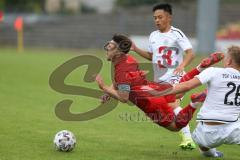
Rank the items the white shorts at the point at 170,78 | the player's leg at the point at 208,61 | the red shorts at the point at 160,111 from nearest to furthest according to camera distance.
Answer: the player's leg at the point at 208,61 → the red shorts at the point at 160,111 → the white shorts at the point at 170,78

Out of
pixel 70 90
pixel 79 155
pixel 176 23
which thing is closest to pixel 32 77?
pixel 70 90

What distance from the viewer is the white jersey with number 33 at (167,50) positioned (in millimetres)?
11383

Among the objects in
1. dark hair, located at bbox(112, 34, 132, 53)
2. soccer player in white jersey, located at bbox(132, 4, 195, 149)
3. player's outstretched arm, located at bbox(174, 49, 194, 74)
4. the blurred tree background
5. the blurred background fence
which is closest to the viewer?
dark hair, located at bbox(112, 34, 132, 53)

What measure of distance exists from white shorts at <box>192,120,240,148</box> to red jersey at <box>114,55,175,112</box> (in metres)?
1.21

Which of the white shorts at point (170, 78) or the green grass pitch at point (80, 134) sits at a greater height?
the white shorts at point (170, 78)

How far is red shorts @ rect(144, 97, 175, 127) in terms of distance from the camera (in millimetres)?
9828

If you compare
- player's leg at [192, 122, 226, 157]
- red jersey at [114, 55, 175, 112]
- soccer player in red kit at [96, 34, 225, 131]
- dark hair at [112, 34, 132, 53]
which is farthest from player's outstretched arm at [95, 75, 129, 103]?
player's leg at [192, 122, 226, 157]

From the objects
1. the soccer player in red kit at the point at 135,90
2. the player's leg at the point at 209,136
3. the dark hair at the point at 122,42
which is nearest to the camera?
the player's leg at the point at 209,136

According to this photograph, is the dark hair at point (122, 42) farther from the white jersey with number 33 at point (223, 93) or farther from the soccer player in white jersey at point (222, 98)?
the white jersey with number 33 at point (223, 93)

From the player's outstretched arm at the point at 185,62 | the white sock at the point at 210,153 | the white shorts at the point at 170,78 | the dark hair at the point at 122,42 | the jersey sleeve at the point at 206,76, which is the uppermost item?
the dark hair at the point at 122,42

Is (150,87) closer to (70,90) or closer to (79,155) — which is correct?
(79,155)

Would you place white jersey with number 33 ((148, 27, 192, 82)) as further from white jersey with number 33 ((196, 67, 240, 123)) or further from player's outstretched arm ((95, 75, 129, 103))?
white jersey with number 33 ((196, 67, 240, 123))

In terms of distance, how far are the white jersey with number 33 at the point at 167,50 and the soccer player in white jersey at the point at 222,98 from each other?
104 inches

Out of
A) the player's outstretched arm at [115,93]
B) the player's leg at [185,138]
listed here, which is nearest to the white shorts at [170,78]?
the player's leg at [185,138]
